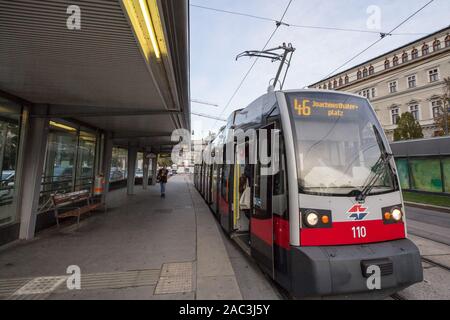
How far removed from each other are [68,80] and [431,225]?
34.5 feet

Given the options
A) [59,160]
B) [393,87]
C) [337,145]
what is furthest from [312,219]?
[393,87]

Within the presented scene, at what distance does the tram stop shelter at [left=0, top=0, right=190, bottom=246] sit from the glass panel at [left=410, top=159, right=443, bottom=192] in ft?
52.0

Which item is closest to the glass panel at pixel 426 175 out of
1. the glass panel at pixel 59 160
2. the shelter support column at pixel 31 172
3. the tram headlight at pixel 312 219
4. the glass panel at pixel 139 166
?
the tram headlight at pixel 312 219

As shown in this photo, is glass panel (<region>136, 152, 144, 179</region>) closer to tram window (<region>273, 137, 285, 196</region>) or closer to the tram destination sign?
tram window (<region>273, 137, 285, 196</region>)

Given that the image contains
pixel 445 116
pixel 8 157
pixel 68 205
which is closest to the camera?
pixel 8 157

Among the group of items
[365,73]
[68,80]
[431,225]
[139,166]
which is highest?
[365,73]

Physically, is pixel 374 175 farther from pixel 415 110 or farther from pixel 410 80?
pixel 410 80

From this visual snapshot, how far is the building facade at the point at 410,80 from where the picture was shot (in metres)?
31.7

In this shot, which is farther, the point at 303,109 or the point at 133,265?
the point at 133,265

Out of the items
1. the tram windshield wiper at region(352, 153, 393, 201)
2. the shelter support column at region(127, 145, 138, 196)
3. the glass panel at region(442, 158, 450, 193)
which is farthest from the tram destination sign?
the glass panel at region(442, 158, 450, 193)

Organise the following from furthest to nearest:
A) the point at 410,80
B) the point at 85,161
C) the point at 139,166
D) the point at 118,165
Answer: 1. the point at 410,80
2. the point at 139,166
3. the point at 118,165
4. the point at 85,161

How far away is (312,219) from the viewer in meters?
2.81

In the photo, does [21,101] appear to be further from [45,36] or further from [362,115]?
[362,115]

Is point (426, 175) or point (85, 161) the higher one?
point (85, 161)
